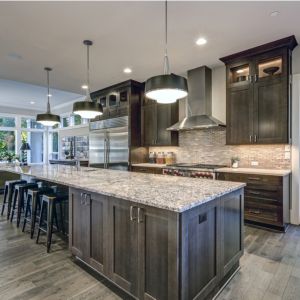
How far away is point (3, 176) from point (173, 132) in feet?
17.0

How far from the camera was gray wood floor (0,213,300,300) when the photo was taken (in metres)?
1.98

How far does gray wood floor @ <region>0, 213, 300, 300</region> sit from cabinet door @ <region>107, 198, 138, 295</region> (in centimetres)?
22

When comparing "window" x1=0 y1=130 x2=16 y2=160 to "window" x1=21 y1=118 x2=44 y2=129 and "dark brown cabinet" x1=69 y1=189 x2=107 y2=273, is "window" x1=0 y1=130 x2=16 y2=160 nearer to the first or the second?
"window" x1=21 y1=118 x2=44 y2=129

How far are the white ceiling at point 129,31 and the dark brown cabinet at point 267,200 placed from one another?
2195 mm

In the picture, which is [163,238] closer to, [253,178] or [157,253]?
[157,253]

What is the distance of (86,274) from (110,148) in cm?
415

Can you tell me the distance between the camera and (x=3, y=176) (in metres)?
6.54

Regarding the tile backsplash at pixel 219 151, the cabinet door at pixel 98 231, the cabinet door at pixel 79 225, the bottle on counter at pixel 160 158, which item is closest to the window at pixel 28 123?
the tile backsplash at pixel 219 151

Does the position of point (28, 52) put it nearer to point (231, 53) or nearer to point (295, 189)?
point (231, 53)

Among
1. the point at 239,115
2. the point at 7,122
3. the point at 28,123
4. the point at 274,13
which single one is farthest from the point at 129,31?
the point at 28,123

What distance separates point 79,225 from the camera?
7.95ft

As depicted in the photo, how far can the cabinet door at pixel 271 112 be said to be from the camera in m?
3.56

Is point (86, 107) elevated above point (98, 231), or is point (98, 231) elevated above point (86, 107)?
point (86, 107)

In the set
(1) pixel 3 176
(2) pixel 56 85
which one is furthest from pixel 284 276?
(1) pixel 3 176
